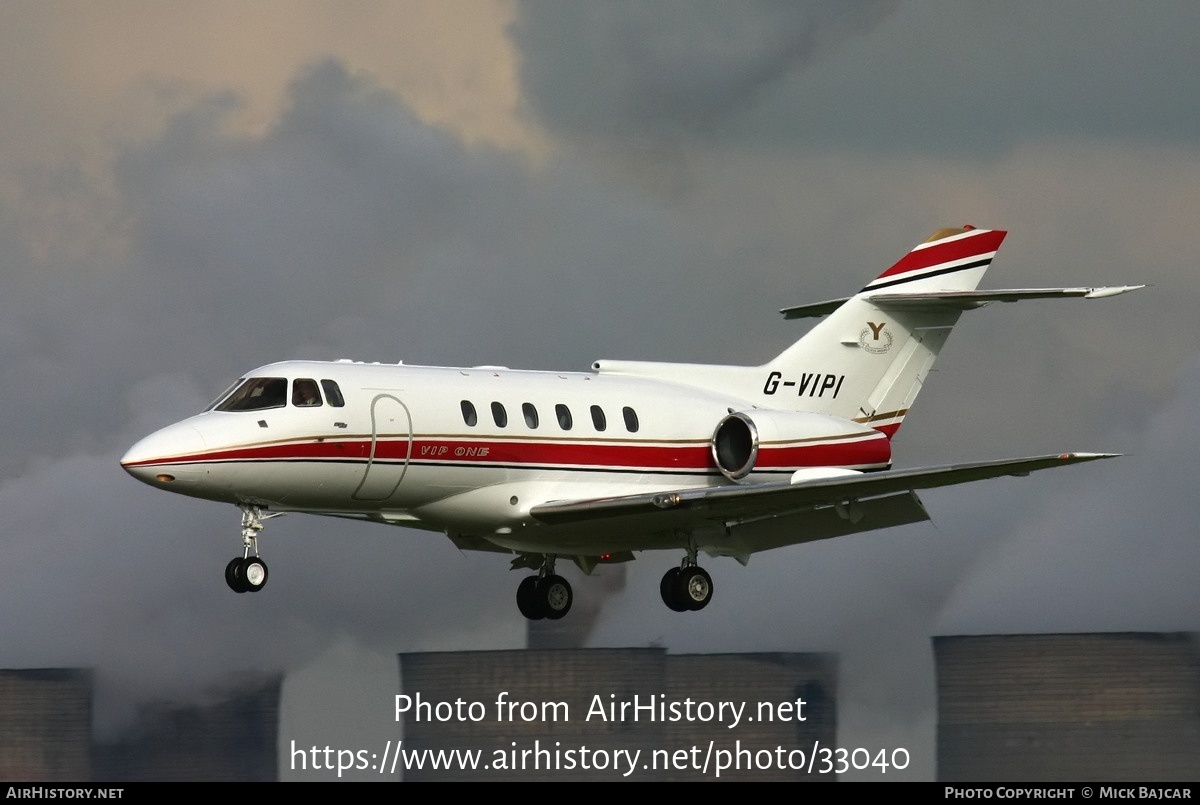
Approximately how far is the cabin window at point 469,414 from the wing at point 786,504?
6.58 feet

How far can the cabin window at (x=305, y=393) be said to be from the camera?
34.3 metres

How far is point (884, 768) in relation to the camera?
10300 cm

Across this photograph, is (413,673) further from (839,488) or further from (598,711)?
(839,488)

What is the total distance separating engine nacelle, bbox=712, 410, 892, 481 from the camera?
39312 millimetres

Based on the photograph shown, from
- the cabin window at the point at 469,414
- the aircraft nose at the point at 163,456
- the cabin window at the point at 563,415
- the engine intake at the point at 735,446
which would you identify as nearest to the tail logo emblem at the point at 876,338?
the engine intake at the point at 735,446

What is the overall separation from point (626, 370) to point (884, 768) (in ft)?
220

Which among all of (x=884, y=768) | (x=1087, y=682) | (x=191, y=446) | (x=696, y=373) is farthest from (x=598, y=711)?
(x=191, y=446)

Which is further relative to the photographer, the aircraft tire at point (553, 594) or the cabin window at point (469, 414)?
the aircraft tire at point (553, 594)

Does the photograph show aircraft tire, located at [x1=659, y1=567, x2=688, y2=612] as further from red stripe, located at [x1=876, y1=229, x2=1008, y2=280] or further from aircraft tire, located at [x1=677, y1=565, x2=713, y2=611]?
red stripe, located at [x1=876, y1=229, x2=1008, y2=280]

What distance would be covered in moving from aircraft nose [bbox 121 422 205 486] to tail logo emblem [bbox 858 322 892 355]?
15.7 meters

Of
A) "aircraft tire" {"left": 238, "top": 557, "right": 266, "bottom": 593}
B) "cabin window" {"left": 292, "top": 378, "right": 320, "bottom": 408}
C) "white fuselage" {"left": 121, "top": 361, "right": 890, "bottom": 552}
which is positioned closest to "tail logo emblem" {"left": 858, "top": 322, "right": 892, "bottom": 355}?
"white fuselage" {"left": 121, "top": 361, "right": 890, "bottom": 552}

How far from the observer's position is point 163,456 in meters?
32.9

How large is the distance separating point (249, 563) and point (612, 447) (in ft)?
25.1

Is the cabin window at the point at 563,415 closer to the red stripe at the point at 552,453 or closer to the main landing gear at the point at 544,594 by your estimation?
the red stripe at the point at 552,453
